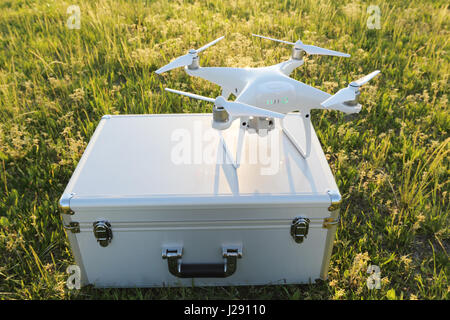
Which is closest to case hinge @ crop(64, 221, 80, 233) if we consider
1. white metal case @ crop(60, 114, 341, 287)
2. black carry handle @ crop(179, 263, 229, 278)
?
white metal case @ crop(60, 114, 341, 287)

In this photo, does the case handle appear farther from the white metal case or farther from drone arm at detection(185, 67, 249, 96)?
drone arm at detection(185, 67, 249, 96)

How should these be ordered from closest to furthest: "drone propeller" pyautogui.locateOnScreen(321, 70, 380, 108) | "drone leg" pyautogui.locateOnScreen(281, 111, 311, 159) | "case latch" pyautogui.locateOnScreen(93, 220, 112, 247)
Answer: "drone propeller" pyautogui.locateOnScreen(321, 70, 380, 108) < "case latch" pyautogui.locateOnScreen(93, 220, 112, 247) < "drone leg" pyautogui.locateOnScreen(281, 111, 311, 159)

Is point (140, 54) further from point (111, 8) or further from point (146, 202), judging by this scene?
point (146, 202)

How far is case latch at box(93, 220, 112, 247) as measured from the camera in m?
1.91

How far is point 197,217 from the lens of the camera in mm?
1943

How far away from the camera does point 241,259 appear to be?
210 cm

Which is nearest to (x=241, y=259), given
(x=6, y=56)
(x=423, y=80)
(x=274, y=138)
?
(x=274, y=138)

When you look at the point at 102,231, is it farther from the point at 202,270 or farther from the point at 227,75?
the point at 227,75

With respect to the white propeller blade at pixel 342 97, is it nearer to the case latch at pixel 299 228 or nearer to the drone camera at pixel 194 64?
the case latch at pixel 299 228

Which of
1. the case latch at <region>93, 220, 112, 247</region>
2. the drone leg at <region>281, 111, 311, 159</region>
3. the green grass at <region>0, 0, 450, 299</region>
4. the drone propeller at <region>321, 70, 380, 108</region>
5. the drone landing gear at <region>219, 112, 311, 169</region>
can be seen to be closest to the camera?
the drone propeller at <region>321, 70, 380, 108</region>

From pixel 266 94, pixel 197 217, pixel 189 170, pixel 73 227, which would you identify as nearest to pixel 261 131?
pixel 266 94

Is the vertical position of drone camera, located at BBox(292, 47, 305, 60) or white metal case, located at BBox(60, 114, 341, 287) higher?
drone camera, located at BBox(292, 47, 305, 60)

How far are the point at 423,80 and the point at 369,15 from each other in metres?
1.85

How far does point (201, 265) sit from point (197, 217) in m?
0.31
